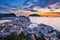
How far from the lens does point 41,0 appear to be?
5.82 ft

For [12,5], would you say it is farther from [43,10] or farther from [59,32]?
[59,32]

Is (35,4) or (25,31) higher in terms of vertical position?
(35,4)

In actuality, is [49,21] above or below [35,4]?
below

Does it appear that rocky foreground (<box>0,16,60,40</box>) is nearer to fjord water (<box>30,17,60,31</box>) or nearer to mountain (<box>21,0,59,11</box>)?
fjord water (<box>30,17,60,31</box>)

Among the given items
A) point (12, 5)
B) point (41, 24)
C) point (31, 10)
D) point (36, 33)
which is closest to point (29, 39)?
point (36, 33)

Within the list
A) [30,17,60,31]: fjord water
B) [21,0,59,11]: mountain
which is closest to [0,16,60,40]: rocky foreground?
[30,17,60,31]: fjord water

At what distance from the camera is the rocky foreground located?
1694mm

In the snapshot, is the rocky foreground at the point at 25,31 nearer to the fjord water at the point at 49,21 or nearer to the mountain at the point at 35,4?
the fjord water at the point at 49,21

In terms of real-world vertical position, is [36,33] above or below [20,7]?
below

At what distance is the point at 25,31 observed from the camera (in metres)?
A: 1.72

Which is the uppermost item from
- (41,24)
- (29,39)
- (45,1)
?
(45,1)

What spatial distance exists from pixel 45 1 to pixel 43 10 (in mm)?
112

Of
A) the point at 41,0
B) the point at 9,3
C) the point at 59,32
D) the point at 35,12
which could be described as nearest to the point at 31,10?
the point at 35,12

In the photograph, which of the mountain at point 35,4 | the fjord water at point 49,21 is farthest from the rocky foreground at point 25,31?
the mountain at point 35,4
